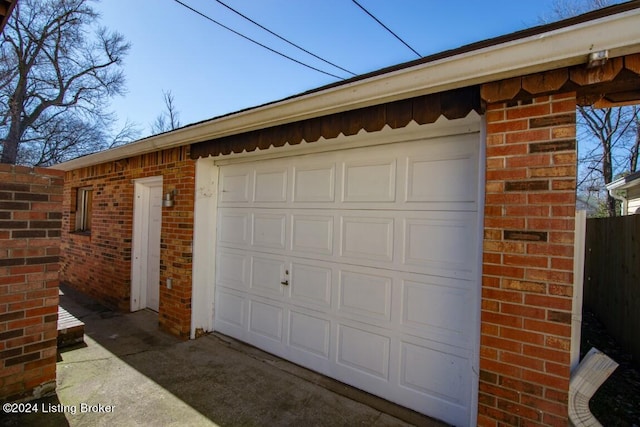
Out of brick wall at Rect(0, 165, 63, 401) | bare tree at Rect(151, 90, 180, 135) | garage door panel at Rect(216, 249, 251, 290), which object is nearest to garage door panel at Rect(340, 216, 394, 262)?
garage door panel at Rect(216, 249, 251, 290)

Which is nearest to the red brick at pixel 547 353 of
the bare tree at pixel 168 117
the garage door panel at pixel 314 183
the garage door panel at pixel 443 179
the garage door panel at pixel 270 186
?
the garage door panel at pixel 443 179

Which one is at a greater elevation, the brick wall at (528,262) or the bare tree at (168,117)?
the bare tree at (168,117)

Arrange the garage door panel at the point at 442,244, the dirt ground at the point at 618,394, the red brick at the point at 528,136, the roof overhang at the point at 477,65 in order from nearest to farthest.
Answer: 1. the roof overhang at the point at 477,65
2. the red brick at the point at 528,136
3. the garage door panel at the point at 442,244
4. the dirt ground at the point at 618,394

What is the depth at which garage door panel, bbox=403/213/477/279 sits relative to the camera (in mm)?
2537

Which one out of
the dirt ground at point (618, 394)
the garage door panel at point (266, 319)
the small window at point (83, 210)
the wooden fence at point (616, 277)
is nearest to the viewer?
the dirt ground at point (618, 394)

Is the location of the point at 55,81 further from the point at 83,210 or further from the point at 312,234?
the point at 312,234

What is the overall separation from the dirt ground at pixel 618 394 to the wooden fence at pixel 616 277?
0.14m

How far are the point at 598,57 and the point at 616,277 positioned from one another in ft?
15.2

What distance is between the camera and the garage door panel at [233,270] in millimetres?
4215

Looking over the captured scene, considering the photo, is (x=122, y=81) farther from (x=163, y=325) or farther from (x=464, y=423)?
(x=464, y=423)

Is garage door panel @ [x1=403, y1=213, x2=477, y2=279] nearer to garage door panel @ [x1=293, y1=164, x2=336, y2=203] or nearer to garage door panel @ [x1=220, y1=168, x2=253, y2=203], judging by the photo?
garage door panel @ [x1=293, y1=164, x2=336, y2=203]

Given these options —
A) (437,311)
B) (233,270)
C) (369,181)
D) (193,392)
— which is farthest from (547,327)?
(233,270)

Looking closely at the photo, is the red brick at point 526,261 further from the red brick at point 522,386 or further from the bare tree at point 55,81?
the bare tree at point 55,81

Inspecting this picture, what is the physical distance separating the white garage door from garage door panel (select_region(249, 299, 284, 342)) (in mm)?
19
